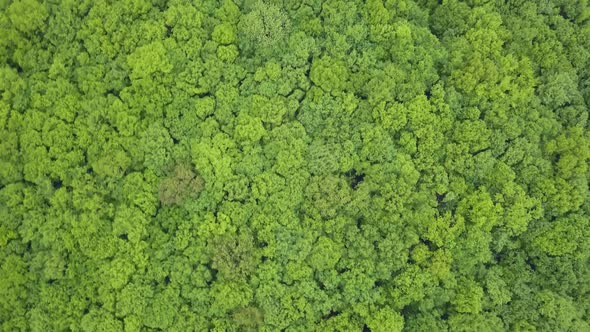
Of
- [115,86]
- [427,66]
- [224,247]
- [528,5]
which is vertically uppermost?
[528,5]

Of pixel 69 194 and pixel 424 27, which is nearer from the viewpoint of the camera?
pixel 69 194

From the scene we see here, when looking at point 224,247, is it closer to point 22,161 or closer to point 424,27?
point 22,161

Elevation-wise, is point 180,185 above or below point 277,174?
below

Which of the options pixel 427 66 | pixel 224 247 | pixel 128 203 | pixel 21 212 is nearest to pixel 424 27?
pixel 427 66

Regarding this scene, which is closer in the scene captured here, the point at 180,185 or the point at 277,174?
the point at 180,185

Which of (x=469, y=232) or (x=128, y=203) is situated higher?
(x=469, y=232)

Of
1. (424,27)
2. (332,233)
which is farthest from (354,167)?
(424,27)

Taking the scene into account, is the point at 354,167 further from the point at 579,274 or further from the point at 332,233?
the point at 579,274
